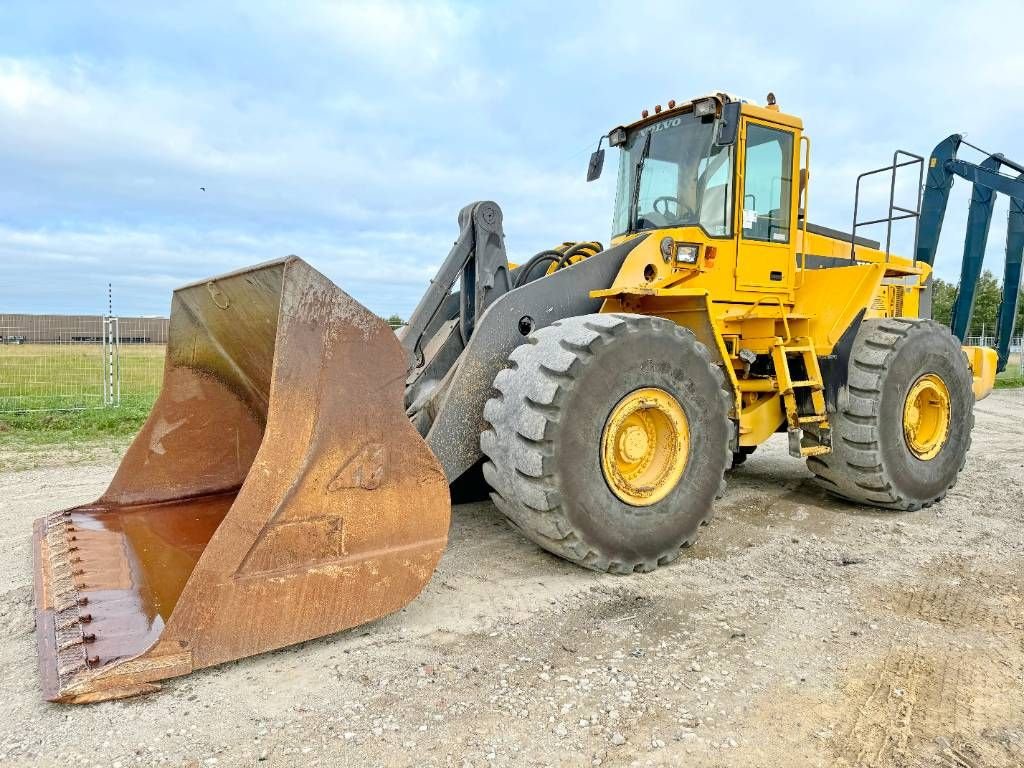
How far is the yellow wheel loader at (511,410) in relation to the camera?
120 inches

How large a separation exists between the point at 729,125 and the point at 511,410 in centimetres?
250

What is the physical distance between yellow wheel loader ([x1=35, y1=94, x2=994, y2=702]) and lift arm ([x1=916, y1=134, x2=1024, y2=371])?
2.42 meters

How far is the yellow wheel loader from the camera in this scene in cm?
306

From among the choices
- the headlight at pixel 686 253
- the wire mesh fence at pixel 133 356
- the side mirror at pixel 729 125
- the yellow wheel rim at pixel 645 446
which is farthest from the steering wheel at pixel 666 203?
the wire mesh fence at pixel 133 356

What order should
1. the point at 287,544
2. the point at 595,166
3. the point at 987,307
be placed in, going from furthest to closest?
1. the point at 987,307
2. the point at 595,166
3. the point at 287,544

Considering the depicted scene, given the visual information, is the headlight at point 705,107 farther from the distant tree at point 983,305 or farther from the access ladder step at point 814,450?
the distant tree at point 983,305

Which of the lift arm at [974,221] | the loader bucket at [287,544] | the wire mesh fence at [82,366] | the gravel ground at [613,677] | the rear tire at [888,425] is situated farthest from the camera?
the wire mesh fence at [82,366]

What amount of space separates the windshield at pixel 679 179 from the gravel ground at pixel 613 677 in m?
2.30

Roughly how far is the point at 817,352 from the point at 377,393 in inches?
156

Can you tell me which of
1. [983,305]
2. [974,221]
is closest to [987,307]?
[983,305]

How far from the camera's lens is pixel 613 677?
Answer: 10.1 feet

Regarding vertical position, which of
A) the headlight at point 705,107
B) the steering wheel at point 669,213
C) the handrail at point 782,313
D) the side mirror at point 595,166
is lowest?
the handrail at point 782,313

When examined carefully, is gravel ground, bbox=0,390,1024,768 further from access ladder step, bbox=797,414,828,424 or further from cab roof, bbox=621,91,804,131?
cab roof, bbox=621,91,804,131

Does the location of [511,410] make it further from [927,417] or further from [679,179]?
[927,417]
